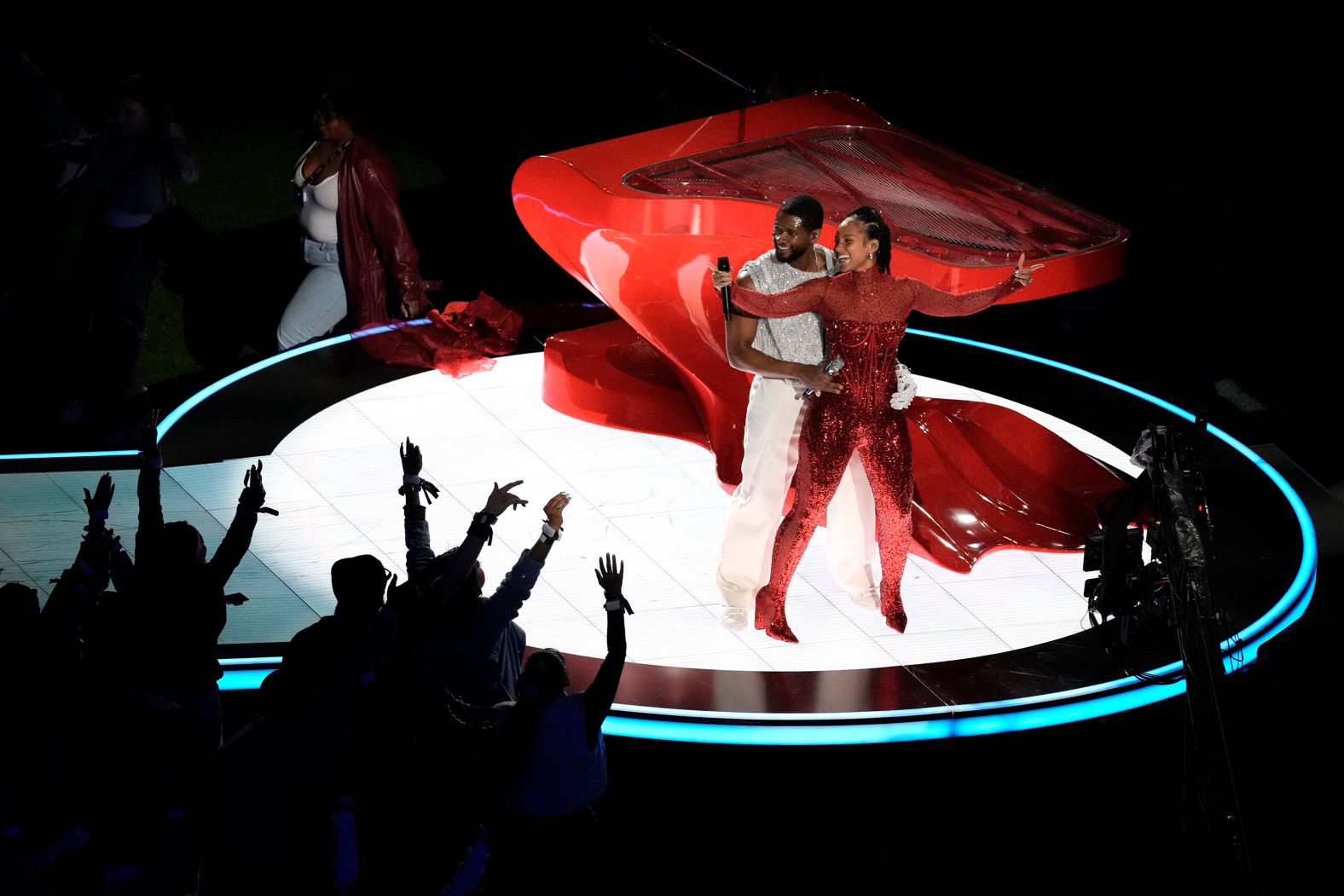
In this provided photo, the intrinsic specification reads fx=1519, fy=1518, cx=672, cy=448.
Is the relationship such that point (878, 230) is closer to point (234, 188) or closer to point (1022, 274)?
point (1022, 274)

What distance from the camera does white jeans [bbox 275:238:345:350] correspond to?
7.47 metres

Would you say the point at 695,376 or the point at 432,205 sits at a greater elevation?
the point at 695,376

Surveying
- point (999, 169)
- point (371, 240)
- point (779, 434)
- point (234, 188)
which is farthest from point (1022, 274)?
point (234, 188)

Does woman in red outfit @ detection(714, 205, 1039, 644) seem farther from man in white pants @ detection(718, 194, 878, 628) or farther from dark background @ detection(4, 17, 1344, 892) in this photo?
dark background @ detection(4, 17, 1344, 892)

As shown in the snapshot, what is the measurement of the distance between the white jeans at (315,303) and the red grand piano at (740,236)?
3.88ft

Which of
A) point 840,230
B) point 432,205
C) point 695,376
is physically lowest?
point 432,205

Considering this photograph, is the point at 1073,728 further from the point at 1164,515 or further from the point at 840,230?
the point at 840,230

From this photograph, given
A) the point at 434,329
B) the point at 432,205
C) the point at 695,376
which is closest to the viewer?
the point at 695,376

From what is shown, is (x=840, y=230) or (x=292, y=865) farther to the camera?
(x=840, y=230)

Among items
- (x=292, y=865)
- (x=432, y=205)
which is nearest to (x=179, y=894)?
(x=292, y=865)

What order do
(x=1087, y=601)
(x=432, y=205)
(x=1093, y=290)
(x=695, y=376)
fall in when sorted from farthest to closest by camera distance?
(x=432, y=205)
(x=1093, y=290)
(x=695, y=376)
(x=1087, y=601)

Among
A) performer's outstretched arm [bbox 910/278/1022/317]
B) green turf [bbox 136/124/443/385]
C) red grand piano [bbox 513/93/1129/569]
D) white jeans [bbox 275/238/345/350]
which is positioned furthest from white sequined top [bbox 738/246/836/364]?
green turf [bbox 136/124/443/385]

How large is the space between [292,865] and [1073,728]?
262cm

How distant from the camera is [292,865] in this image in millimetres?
3443
